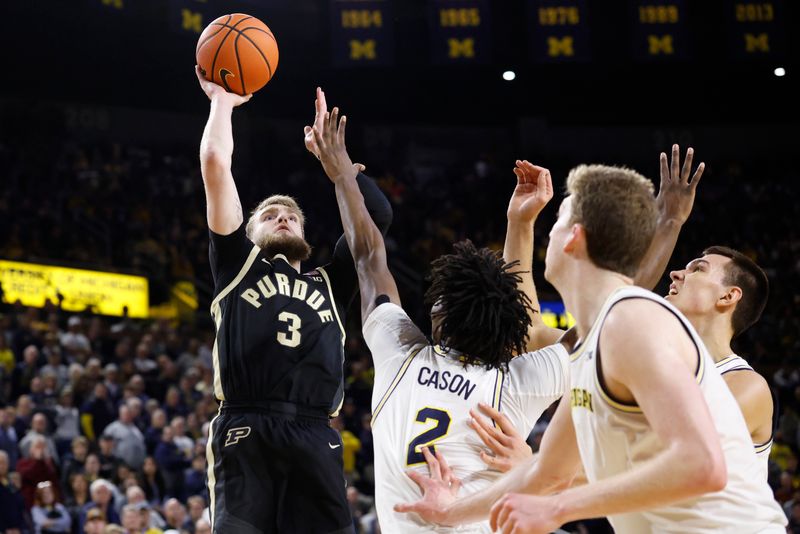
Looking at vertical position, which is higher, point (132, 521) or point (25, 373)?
point (25, 373)

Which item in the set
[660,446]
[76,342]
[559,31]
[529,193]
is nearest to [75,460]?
[76,342]

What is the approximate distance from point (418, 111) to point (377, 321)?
2056cm

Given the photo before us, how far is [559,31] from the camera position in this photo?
17.8 metres

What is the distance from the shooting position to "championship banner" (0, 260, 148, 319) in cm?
1567

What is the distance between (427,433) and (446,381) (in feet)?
0.67

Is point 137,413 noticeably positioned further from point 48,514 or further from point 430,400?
point 430,400

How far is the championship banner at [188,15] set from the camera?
17.2 m

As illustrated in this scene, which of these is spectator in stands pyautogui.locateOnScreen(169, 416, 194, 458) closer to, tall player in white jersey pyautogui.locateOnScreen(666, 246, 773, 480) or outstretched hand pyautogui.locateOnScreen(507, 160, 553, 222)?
outstretched hand pyautogui.locateOnScreen(507, 160, 553, 222)

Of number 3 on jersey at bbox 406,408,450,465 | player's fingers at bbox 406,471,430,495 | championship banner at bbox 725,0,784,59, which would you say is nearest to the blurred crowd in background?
number 3 on jersey at bbox 406,408,450,465

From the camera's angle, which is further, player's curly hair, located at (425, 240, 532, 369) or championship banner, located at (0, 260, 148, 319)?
championship banner, located at (0, 260, 148, 319)

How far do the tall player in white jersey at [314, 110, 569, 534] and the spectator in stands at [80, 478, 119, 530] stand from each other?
6.60 metres

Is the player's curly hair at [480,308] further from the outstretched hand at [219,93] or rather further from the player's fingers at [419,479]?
the outstretched hand at [219,93]

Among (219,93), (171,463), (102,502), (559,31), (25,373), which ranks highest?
(559,31)

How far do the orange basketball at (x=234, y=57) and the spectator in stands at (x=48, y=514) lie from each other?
6.36m
